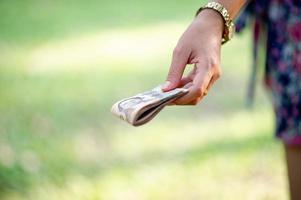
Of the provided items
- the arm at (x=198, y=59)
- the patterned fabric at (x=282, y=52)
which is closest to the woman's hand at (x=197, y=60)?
the arm at (x=198, y=59)

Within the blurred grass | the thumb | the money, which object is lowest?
the money

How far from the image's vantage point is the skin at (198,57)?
1.70 m

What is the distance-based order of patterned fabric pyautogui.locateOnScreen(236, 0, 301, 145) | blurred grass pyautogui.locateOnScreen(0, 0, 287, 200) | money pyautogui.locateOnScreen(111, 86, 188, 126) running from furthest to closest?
blurred grass pyautogui.locateOnScreen(0, 0, 287, 200)
patterned fabric pyautogui.locateOnScreen(236, 0, 301, 145)
money pyautogui.locateOnScreen(111, 86, 188, 126)

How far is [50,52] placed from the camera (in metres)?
6.99

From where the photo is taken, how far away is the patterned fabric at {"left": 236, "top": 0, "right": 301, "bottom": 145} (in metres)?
2.38

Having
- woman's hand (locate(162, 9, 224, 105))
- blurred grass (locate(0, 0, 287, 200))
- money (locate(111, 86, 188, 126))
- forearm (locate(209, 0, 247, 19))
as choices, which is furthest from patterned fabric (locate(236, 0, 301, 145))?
blurred grass (locate(0, 0, 287, 200))

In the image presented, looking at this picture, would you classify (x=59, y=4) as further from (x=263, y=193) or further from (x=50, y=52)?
(x=263, y=193)

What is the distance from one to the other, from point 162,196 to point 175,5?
6.38 metres

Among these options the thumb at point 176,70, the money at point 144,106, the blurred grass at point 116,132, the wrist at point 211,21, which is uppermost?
the blurred grass at point 116,132

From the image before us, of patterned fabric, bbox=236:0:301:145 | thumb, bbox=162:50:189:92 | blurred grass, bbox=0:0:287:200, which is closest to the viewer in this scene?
thumb, bbox=162:50:189:92

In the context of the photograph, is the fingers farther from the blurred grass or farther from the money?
the blurred grass

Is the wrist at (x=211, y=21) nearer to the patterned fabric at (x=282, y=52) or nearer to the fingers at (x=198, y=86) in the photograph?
the fingers at (x=198, y=86)

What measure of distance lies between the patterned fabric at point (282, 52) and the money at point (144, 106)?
799 mm

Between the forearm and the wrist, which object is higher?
the forearm
